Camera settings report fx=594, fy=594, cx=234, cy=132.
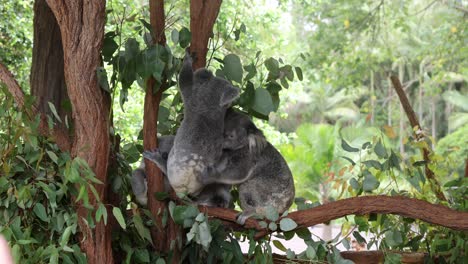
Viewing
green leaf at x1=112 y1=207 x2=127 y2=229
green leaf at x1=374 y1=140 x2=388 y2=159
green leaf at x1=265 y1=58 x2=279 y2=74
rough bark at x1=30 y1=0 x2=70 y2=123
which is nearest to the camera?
green leaf at x1=112 y1=207 x2=127 y2=229

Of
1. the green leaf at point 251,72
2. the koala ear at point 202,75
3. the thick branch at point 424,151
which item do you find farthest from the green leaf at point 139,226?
the thick branch at point 424,151

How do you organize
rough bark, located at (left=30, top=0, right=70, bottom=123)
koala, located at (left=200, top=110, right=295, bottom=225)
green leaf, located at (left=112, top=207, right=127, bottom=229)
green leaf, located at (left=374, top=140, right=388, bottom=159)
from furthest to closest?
rough bark, located at (left=30, top=0, right=70, bottom=123), green leaf, located at (left=374, top=140, right=388, bottom=159), koala, located at (left=200, top=110, right=295, bottom=225), green leaf, located at (left=112, top=207, right=127, bottom=229)

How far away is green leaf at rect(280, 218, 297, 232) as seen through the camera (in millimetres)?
1750

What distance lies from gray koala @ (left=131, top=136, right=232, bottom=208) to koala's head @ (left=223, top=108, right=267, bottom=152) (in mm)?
189

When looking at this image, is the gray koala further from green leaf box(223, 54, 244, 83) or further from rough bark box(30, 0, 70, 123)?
rough bark box(30, 0, 70, 123)

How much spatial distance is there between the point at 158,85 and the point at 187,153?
22 centimetres

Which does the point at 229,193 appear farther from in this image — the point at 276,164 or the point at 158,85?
the point at 158,85

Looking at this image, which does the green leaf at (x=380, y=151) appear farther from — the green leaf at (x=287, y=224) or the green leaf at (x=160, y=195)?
the green leaf at (x=160, y=195)

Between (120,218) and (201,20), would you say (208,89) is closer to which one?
(201,20)

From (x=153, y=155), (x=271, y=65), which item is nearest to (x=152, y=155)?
(x=153, y=155)

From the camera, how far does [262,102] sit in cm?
180

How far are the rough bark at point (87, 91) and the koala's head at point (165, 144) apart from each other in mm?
220

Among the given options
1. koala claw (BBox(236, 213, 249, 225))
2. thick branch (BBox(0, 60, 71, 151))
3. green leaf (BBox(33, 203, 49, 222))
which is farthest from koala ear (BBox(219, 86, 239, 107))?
green leaf (BBox(33, 203, 49, 222))

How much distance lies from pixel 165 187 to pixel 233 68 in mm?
428
